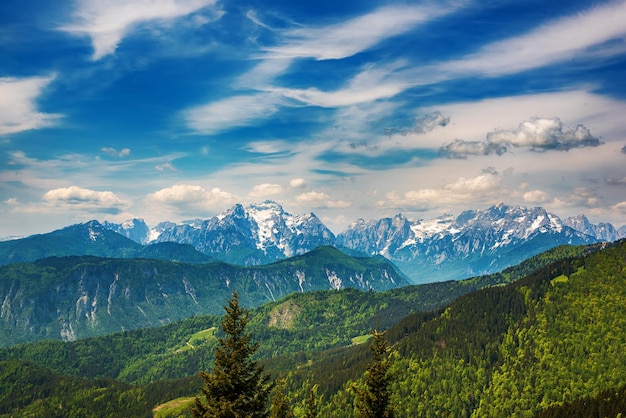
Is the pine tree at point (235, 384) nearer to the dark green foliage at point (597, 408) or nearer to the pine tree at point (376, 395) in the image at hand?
the pine tree at point (376, 395)

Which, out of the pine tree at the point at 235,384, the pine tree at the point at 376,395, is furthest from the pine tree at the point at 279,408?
the pine tree at the point at 376,395

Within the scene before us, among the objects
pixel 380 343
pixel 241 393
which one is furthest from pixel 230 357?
pixel 380 343

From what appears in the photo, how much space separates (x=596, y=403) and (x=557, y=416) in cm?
1450

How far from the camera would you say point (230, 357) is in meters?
35.6

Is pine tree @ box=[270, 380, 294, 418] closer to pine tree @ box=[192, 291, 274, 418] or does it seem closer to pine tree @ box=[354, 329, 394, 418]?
pine tree @ box=[192, 291, 274, 418]

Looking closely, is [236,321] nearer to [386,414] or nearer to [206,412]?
[206,412]

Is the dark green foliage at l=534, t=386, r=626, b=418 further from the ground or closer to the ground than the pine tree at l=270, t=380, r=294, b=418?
closer to the ground

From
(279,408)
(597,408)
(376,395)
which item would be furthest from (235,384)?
(597,408)

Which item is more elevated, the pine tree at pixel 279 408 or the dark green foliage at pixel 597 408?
the pine tree at pixel 279 408

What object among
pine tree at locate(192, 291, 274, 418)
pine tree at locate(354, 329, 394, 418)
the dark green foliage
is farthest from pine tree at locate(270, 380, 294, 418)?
the dark green foliage

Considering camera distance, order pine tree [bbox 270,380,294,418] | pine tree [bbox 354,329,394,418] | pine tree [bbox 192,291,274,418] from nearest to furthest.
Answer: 1. pine tree [bbox 192,291,274,418]
2. pine tree [bbox 354,329,394,418]
3. pine tree [bbox 270,380,294,418]

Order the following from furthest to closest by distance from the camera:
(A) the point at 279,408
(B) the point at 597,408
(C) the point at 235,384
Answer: (B) the point at 597,408 → (A) the point at 279,408 → (C) the point at 235,384

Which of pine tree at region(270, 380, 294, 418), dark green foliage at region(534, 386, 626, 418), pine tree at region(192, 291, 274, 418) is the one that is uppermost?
pine tree at region(192, 291, 274, 418)

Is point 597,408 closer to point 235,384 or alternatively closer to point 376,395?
point 376,395
